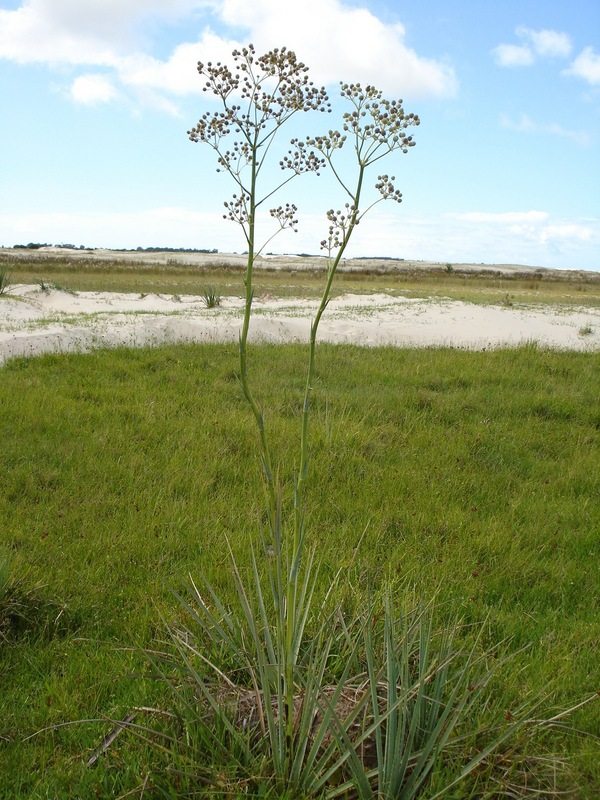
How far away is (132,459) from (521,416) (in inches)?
156

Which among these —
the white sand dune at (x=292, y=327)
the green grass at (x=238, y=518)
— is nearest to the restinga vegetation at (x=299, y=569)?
the green grass at (x=238, y=518)

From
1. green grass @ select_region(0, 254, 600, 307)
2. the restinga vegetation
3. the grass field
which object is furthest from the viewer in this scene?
green grass @ select_region(0, 254, 600, 307)

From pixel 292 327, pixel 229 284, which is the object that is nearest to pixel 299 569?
pixel 292 327

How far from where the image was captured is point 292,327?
1181cm

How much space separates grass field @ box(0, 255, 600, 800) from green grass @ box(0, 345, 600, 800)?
0.5 inches

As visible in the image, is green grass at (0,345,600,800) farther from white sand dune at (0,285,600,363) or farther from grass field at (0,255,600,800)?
white sand dune at (0,285,600,363)

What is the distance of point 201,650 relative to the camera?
8.29ft

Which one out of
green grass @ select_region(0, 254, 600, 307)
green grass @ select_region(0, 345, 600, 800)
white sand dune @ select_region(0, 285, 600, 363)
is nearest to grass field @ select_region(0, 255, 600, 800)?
green grass @ select_region(0, 345, 600, 800)

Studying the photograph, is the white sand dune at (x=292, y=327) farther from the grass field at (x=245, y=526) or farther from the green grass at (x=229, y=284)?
the green grass at (x=229, y=284)

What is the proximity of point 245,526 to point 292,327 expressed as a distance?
8.19 m

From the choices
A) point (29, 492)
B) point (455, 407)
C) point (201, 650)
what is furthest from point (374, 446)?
point (201, 650)

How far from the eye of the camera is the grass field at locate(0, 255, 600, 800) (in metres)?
2.26

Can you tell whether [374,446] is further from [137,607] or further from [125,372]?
[125,372]

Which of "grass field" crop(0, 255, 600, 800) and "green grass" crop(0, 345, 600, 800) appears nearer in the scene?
"grass field" crop(0, 255, 600, 800)
